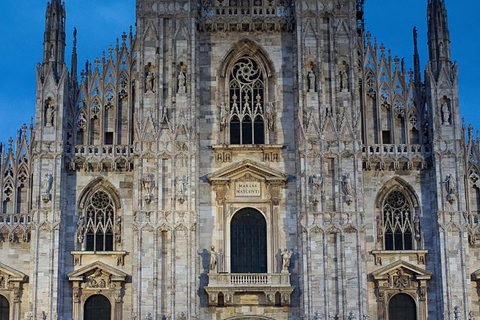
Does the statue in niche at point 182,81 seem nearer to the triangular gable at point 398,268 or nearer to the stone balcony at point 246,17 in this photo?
the stone balcony at point 246,17

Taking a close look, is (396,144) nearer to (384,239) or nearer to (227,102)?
(384,239)

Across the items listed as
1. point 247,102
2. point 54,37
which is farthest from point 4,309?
point 247,102

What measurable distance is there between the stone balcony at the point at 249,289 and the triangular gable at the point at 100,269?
289cm

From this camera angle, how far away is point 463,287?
30.6 metres

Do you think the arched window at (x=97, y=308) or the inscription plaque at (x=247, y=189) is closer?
the arched window at (x=97, y=308)

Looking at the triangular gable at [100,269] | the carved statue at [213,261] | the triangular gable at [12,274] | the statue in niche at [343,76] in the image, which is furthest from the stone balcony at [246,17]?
the triangular gable at [12,274]

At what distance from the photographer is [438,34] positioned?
108 feet

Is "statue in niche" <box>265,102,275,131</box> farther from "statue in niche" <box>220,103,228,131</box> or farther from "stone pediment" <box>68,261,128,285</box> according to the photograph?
"stone pediment" <box>68,261,128,285</box>

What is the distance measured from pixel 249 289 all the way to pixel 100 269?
194 inches

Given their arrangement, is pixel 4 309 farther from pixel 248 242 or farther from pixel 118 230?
pixel 248 242

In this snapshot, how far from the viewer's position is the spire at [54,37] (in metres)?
32.5

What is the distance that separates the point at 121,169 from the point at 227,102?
435cm

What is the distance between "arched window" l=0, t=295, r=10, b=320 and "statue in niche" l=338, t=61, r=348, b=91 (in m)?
13.3

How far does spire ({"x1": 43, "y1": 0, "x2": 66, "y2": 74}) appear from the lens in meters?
32.5
